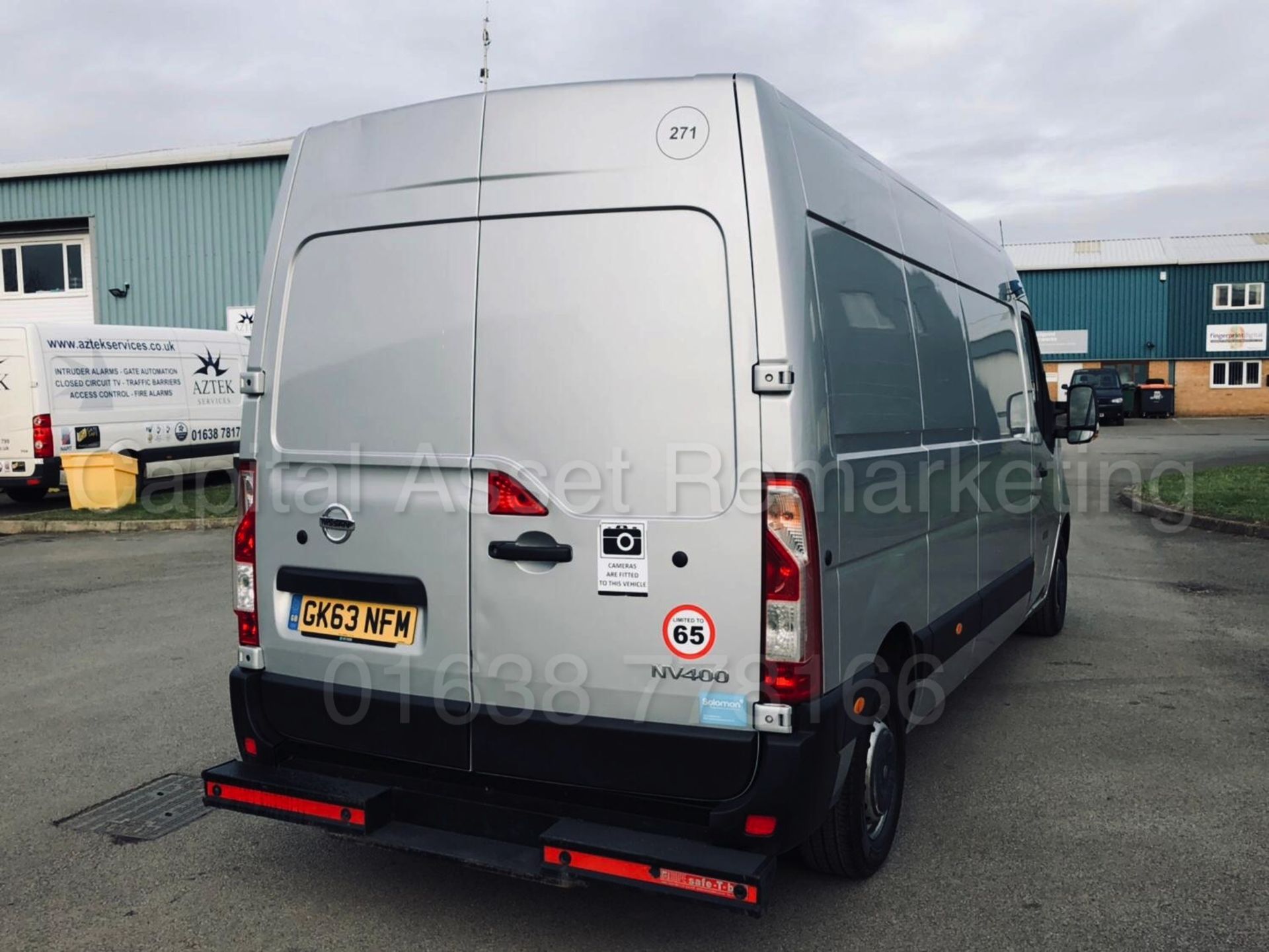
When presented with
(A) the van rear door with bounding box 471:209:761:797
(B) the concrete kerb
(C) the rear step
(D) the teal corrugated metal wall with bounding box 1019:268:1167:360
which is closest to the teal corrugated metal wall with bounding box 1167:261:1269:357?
Result: (D) the teal corrugated metal wall with bounding box 1019:268:1167:360

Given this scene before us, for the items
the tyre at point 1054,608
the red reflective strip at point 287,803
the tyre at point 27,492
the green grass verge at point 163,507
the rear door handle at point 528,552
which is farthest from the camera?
the tyre at point 27,492

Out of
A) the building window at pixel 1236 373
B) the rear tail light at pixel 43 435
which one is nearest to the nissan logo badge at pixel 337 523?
the rear tail light at pixel 43 435

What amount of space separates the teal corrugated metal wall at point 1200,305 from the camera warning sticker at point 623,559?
1871 inches

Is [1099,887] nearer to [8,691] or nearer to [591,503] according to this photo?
[591,503]

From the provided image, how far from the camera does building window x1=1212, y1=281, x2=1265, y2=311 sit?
4559cm

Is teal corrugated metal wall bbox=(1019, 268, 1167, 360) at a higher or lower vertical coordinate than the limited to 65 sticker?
higher

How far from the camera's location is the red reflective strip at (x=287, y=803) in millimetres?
3561

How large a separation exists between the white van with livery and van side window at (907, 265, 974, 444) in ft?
43.9

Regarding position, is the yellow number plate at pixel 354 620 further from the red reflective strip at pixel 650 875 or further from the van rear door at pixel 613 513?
the red reflective strip at pixel 650 875

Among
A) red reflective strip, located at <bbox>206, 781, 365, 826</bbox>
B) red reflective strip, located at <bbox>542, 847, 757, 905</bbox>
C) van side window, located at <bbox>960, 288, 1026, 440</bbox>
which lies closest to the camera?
red reflective strip, located at <bbox>542, 847, 757, 905</bbox>

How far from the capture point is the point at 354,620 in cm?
379

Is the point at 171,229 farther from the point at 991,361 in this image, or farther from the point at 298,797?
the point at 298,797

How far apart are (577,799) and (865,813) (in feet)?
3.40

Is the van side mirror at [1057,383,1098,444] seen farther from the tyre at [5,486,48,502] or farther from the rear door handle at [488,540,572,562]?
the tyre at [5,486,48,502]
